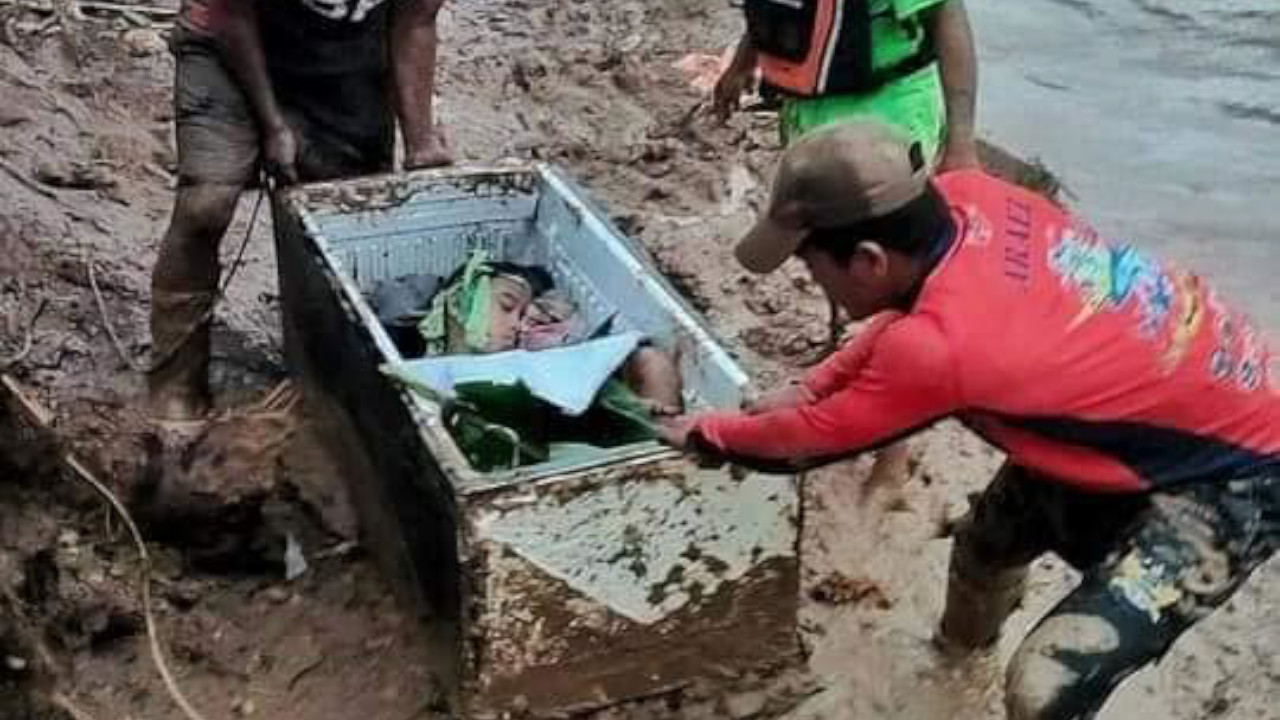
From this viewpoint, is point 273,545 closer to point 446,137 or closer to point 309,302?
point 309,302

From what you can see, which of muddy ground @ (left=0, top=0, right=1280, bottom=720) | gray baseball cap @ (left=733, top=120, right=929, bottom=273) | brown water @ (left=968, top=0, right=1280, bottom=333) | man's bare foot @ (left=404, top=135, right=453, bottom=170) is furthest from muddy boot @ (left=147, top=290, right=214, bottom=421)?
brown water @ (left=968, top=0, right=1280, bottom=333)

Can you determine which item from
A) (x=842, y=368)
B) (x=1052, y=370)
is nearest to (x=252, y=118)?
(x=842, y=368)

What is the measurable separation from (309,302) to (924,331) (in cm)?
226

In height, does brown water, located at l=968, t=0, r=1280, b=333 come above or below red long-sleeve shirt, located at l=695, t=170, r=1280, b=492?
below

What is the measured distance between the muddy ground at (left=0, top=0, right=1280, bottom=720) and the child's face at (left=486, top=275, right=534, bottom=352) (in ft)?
1.95

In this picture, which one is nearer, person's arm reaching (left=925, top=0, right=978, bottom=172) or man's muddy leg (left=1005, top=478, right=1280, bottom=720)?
man's muddy leg (left=1005, top=478, right=1280, bottom=720)

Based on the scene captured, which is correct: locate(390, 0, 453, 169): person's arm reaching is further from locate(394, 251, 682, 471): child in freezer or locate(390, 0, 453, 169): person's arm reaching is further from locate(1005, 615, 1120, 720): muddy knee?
locate(1005, 615, 1120, 720): muddy knee

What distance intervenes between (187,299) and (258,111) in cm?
56

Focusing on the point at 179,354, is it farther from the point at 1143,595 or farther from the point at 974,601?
the point at 1143,595

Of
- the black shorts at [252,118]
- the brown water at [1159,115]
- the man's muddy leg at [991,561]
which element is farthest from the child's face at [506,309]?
the brown water at [1159,115]

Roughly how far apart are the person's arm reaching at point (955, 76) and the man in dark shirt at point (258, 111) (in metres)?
1.51

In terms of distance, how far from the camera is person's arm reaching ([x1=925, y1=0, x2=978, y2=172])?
5.01 meters

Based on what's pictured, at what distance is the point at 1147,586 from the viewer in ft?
13.1

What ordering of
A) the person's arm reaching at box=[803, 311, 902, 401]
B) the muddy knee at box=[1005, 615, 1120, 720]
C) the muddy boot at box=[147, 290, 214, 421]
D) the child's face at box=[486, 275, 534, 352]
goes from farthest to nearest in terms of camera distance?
the muddy boot at box=[147, 290, 214, 421], the child's face at box=[486, 275, 534, 352], the person's arm reaching at box=[803, 311, 902, 401], the muddy knee at box=[1005, 615, 1120, 720]
